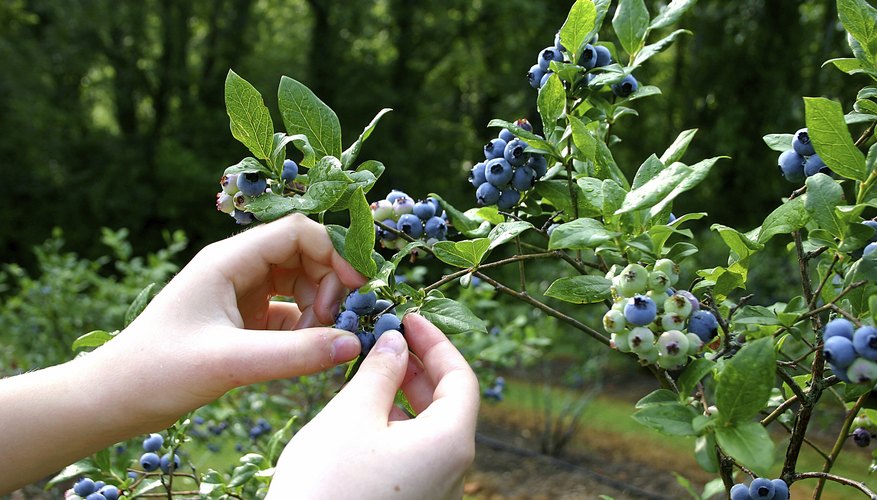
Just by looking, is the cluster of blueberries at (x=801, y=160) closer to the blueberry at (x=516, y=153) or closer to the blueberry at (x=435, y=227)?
the blueberry at (x=516, y=153)

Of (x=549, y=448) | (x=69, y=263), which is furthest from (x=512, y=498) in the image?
(x=69, y=263)

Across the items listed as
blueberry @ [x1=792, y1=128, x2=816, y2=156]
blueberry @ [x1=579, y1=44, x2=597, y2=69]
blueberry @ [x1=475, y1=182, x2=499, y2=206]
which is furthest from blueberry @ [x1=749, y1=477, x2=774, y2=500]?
blueberry @ [x1=579, y1=44, x2=597, y2=69]

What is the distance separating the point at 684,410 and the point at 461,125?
43.9ft

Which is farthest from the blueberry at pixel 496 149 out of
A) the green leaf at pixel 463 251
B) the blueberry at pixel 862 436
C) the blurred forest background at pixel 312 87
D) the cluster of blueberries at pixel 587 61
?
the blurred forest background at pixel 312 87

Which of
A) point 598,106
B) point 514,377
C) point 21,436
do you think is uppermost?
point 598,106

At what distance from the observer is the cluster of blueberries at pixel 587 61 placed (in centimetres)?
120

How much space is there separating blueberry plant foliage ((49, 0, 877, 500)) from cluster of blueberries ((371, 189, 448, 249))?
0.01 metres

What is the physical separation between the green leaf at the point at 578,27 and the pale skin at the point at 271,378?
0.52m

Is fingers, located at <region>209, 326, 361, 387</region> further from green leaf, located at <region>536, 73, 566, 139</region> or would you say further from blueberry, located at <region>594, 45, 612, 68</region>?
blueberry, located at <region>594, 45, 612, 68</region>

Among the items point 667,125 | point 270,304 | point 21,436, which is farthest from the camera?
point 667,125

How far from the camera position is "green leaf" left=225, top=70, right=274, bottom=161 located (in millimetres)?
1001

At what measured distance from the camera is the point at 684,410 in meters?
0.83

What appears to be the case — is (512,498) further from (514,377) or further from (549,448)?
(514,377)

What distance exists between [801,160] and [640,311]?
0.43 m
